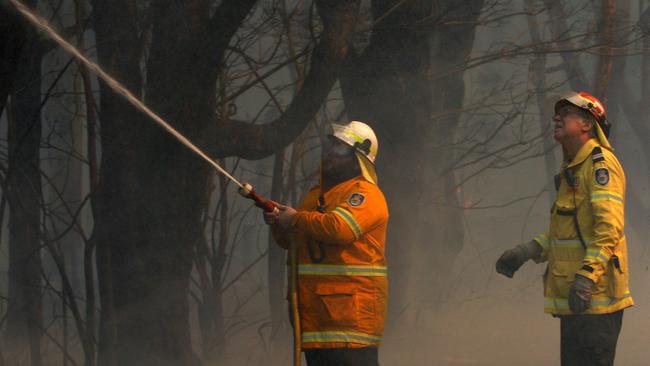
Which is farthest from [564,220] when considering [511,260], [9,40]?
[9,40]

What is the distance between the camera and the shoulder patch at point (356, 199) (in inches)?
178

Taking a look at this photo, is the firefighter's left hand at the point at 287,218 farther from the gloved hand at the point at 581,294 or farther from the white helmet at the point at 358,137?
the gloved hand at the point at 581,294

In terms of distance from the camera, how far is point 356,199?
4539 mm

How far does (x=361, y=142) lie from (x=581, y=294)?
3.84 feet

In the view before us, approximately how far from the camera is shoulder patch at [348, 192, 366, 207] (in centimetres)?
452

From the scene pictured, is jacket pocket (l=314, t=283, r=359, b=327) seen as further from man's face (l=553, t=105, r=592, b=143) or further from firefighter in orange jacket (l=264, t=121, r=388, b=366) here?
man's face (l=553, t=105, r=592, b=143)

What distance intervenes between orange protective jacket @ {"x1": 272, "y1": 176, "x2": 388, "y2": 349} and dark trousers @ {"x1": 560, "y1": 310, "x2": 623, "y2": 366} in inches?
33.0

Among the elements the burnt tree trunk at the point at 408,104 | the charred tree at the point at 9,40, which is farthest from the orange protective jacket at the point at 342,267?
the burnt tree trunk at the point at 408,104

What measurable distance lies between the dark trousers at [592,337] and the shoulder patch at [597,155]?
2.19ft

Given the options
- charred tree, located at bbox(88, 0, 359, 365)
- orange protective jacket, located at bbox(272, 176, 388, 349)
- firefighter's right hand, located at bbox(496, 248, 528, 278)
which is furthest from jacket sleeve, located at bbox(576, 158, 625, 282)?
charred tree, located at bbox(88, 0, 359, 365)

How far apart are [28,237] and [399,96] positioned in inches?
127

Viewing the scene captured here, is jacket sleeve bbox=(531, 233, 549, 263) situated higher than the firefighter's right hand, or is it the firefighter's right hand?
jacket sleeve bbox=(531, 233, 549, 263)

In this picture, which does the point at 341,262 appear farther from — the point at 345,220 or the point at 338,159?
the point at 338,159

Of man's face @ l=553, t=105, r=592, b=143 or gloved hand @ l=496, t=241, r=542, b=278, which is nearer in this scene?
man's face @ l=553, t=105, r=592, b=143
